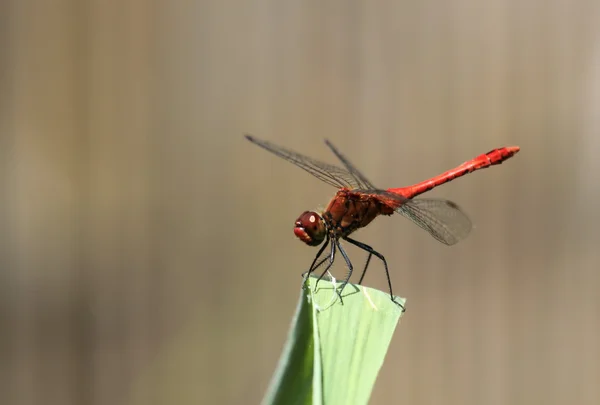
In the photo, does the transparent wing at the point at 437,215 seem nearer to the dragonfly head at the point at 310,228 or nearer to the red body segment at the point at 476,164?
the dragonfly head at the point at 310,228

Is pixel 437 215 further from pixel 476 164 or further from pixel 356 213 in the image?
pixel 476 164

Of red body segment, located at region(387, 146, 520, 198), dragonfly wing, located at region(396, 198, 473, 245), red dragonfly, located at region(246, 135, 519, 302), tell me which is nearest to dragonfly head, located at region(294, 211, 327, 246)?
red dragonfly, located at region(246, 135, 519, 302)

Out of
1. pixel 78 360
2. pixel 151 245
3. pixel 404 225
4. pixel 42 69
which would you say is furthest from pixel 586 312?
pixel 42 69

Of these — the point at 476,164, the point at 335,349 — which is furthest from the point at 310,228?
the point at 476,164

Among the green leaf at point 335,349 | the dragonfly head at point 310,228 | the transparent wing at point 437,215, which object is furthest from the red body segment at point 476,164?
the green leaf at point 335,349

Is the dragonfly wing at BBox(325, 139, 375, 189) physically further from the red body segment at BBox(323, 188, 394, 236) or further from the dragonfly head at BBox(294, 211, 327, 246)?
the dragonfly head at BBox(294, 211, 327, 246)

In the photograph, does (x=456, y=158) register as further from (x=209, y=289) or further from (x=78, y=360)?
(x=78, y=360)
